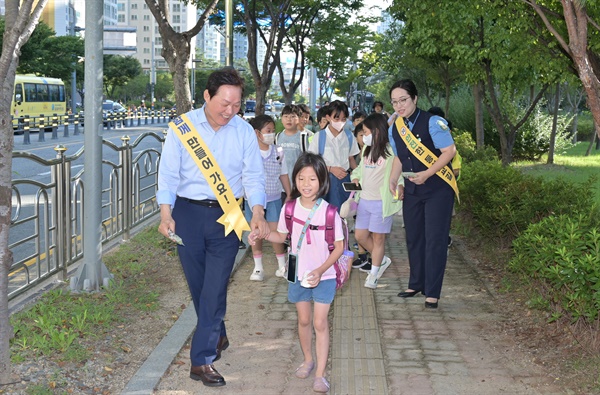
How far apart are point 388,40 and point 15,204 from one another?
29.4 metres

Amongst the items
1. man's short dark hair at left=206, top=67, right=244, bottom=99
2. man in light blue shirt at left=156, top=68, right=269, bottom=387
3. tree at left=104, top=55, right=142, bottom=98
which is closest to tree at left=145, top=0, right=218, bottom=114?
man in light blue shirt at left=156, top=68, right=269, bottom=387

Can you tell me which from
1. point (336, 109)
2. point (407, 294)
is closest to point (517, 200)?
point (407, 294)

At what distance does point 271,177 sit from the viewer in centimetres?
812

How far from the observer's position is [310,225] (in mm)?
4895

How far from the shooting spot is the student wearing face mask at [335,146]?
29.9 feet

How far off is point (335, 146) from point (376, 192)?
1.49 metres

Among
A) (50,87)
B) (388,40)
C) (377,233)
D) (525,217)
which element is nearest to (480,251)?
(525,217)

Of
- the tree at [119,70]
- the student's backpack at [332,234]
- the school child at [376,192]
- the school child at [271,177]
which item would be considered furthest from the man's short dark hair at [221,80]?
the tree at [119,70]

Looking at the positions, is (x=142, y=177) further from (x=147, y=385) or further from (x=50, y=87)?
(x=50, y=87)

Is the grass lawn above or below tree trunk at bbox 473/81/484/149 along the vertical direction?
below

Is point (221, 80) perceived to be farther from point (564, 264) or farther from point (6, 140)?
point (564, 264)

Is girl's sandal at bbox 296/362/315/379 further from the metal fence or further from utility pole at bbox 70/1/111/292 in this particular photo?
utility pole at bbox 70/1/111/292

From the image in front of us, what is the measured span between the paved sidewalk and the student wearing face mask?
170 cm

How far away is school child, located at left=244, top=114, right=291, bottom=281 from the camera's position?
316 inches
